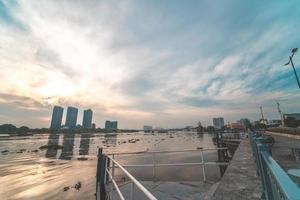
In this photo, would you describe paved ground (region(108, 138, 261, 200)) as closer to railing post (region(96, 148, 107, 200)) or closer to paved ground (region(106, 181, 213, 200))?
paved ground (region(106, 181, 213, 200))

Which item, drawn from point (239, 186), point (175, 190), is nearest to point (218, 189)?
point (239, 186)

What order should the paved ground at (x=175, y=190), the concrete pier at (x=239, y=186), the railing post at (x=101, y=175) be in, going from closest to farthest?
1. the concrete pier at (x=239, y=186)
2. the paved ground at (x=175, y=190)
3. the railing post at (x=101, y=175)

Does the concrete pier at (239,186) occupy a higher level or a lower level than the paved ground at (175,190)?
higher

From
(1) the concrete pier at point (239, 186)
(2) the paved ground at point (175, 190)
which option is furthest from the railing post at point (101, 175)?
(1) the concrete pier at point (239, 186)

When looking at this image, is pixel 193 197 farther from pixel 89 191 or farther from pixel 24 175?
pixel 24 175

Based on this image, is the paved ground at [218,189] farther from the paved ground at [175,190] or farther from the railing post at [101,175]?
the railing post at [101,175]

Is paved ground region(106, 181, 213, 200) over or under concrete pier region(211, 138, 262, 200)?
under

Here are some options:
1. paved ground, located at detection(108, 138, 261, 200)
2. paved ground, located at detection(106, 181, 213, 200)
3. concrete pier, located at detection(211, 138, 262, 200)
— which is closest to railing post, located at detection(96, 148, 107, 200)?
paved ground, located at detection(106, 181, 213, 200)

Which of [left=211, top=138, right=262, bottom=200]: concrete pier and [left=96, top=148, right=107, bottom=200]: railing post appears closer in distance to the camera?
[left=211, top=138, right=262, bottom=200]: concrete pier

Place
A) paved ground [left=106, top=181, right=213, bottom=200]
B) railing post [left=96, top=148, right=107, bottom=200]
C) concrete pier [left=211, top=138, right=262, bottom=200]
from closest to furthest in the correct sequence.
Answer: concrete pier [left=211, top=138, right=262, bottom=200], paved ground [left=106, top=181, right=213, bottom=200], railing post [left=96, top=148, right=107, bottom=200]

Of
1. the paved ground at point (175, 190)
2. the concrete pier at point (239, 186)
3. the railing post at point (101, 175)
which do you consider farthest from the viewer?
the railing post at point (101, 175)

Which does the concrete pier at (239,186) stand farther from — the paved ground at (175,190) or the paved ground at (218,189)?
the paved ground at (175,190)

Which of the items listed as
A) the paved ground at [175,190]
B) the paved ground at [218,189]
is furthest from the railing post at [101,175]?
the paved ground at [218,189]

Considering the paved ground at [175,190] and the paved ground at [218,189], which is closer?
the paved ground at [218,189]
